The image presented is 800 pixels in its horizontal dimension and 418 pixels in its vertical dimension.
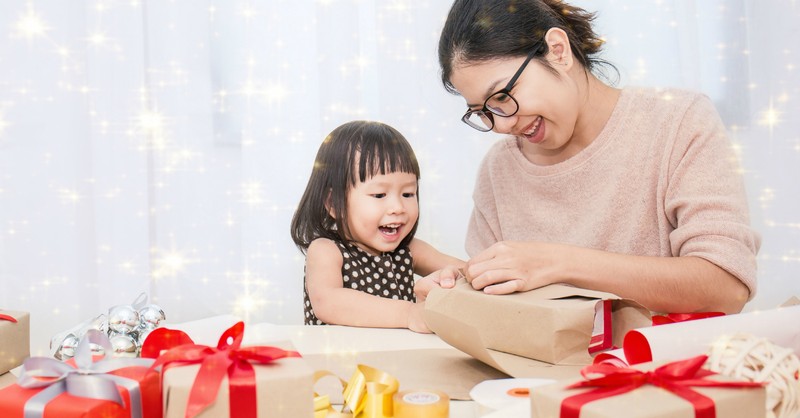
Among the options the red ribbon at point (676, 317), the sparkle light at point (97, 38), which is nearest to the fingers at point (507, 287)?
the red ribbon at point (676, 317)

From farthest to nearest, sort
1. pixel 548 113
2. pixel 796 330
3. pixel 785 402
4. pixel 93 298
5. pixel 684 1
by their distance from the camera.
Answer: pixel 93 298 < pixel 684 1 < pixel 548 113 < pixel 796 330 < pixel 785 402

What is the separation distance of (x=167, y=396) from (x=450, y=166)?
1.23m

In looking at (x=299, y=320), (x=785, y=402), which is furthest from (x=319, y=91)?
(x=785, y=402)

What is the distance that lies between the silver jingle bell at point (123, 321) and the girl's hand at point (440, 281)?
0.39 m

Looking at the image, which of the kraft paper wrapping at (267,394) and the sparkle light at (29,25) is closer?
the kraft paper wrapping at (267,394)

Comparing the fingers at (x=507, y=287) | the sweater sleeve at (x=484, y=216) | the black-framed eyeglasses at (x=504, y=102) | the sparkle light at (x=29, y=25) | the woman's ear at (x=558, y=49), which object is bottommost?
the fingers at (x=507, y=287)

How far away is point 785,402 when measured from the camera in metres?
0.53

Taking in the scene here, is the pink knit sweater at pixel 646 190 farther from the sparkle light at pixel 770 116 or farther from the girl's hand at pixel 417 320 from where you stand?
the sparkle light at pixel 770 116

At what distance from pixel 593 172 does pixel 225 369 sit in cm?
82

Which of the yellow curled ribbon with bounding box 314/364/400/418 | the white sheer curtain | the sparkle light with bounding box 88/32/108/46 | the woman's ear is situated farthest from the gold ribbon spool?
the sparkle light with bounding box 88/32/108/46

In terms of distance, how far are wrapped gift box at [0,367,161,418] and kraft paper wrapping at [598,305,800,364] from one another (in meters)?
0.41

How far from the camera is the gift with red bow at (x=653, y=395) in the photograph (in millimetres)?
456

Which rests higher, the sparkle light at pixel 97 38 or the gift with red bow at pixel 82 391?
the sparkle light at pixel 97 38

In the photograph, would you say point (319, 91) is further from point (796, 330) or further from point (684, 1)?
point (796, 330)
